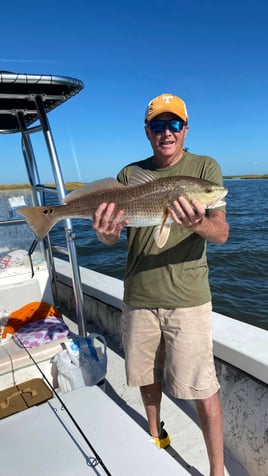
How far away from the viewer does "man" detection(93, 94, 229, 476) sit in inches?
103

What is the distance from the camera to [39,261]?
5070 mm

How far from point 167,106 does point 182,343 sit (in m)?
1.82

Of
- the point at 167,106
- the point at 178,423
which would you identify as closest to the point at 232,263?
the point at 178,423

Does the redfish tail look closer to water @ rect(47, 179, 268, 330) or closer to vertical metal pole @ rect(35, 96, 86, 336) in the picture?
vertical metal pole @ rect(35, 96, 86, 336)

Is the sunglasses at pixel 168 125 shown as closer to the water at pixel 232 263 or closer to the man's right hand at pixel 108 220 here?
the man's right hand at pixel 108 220

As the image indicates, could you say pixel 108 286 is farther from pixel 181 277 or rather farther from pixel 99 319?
pixel 181 277

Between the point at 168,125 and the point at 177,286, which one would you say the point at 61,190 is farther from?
the point at 177,286

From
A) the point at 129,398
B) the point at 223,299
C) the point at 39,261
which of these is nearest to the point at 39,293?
the point at 39,261

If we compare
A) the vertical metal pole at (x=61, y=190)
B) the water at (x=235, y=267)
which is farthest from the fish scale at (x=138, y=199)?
the water at (x=235, y=267)

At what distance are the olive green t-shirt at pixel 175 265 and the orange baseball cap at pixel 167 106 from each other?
0.34 meters

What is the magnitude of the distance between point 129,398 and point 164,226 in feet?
7.67

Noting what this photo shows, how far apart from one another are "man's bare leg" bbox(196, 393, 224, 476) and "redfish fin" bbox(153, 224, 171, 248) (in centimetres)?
124

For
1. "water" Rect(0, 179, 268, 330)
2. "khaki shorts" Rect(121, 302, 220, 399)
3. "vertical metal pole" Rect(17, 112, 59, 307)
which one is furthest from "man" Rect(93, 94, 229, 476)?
"water" Rect(0, 179, 268, 330)

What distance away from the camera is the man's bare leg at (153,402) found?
3043 millimetres
